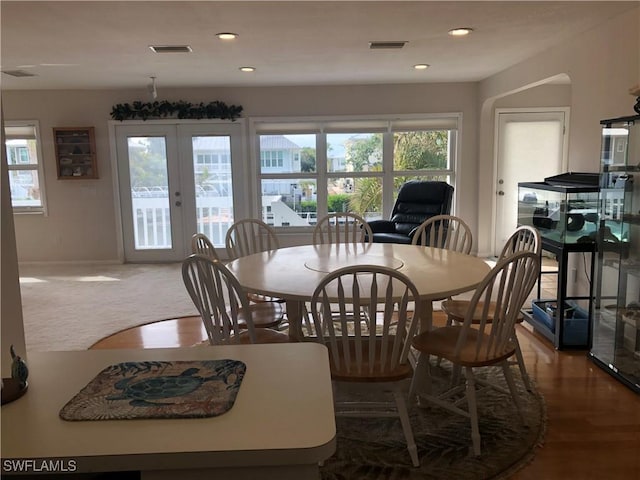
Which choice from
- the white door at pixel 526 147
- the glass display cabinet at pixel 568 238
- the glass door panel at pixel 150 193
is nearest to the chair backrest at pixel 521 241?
the glass display cabinet at pixel 568 238

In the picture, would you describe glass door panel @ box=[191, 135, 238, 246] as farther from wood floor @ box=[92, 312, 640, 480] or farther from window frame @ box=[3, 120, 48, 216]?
wood floor @ box=[92, 312, 640, 480]

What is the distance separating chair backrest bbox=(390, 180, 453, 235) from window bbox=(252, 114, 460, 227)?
78cm

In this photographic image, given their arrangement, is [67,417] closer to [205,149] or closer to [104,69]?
[104,69]

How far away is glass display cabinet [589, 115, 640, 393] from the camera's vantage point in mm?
2846

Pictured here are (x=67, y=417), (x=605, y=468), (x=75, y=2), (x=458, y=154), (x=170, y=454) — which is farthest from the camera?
(x=458, y=154)

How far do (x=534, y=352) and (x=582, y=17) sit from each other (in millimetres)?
2196

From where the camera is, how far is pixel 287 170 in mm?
6449

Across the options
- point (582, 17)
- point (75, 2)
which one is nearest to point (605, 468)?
point (582, 17)

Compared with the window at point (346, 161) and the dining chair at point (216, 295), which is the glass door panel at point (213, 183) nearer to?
the window at point (346, 161)

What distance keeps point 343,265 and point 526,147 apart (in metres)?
4.37

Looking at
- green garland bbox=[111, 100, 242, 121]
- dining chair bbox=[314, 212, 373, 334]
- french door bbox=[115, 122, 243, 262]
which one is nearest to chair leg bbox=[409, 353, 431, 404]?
dining chair bbox=[314, 212, 373, 334]

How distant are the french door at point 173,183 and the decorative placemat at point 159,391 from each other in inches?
212

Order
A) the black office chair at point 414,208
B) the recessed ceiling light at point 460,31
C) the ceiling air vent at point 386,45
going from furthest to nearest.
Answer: the black office chair at point 414,208
the ceiling air vent at point 386,45
the recessed ceiling light at point 460,31

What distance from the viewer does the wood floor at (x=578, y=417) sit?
6.89 ft
